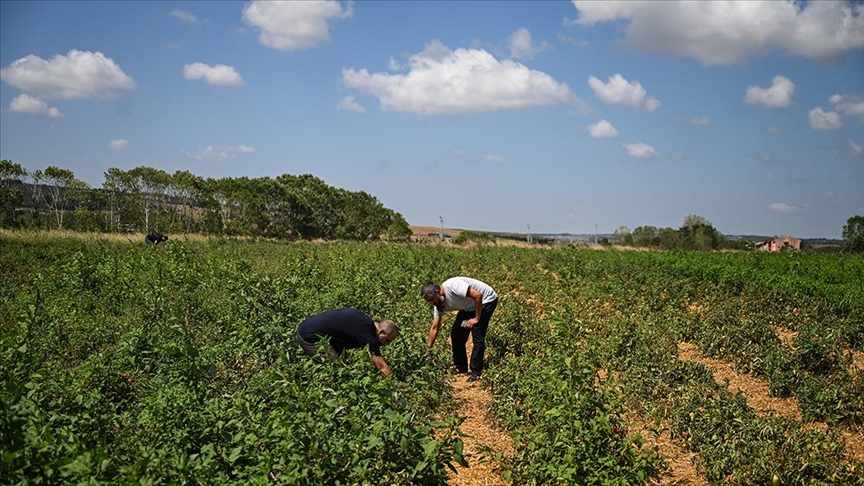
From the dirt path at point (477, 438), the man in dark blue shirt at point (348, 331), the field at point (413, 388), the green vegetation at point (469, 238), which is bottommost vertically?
the dirt path at point (477, 438)

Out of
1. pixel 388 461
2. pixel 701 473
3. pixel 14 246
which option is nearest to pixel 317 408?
pixel 388 461

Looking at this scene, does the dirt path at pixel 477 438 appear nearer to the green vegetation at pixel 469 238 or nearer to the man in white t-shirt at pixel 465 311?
the man in white t-shirt at pixel 465 311

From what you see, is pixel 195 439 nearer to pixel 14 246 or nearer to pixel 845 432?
pixel 845 432

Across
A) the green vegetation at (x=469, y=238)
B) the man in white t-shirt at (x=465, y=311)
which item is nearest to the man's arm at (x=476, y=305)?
the man in white t-shirt at (x=465, y=311)

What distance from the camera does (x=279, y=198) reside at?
4409 centimetres

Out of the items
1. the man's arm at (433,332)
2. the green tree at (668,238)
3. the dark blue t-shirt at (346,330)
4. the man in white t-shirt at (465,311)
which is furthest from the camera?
the green tree at (668,238)

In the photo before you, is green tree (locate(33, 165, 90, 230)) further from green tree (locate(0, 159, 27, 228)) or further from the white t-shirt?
the white t-shirt

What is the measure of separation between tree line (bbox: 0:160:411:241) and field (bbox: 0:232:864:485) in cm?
2838

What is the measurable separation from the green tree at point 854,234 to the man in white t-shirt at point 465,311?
33.7m

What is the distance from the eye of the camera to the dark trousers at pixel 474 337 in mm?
7504

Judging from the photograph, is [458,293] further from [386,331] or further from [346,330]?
[346,330]

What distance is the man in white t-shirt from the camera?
23.7 feet

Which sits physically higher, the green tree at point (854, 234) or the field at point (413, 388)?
the green tree at point (854, 234)

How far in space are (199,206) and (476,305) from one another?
130 feet
